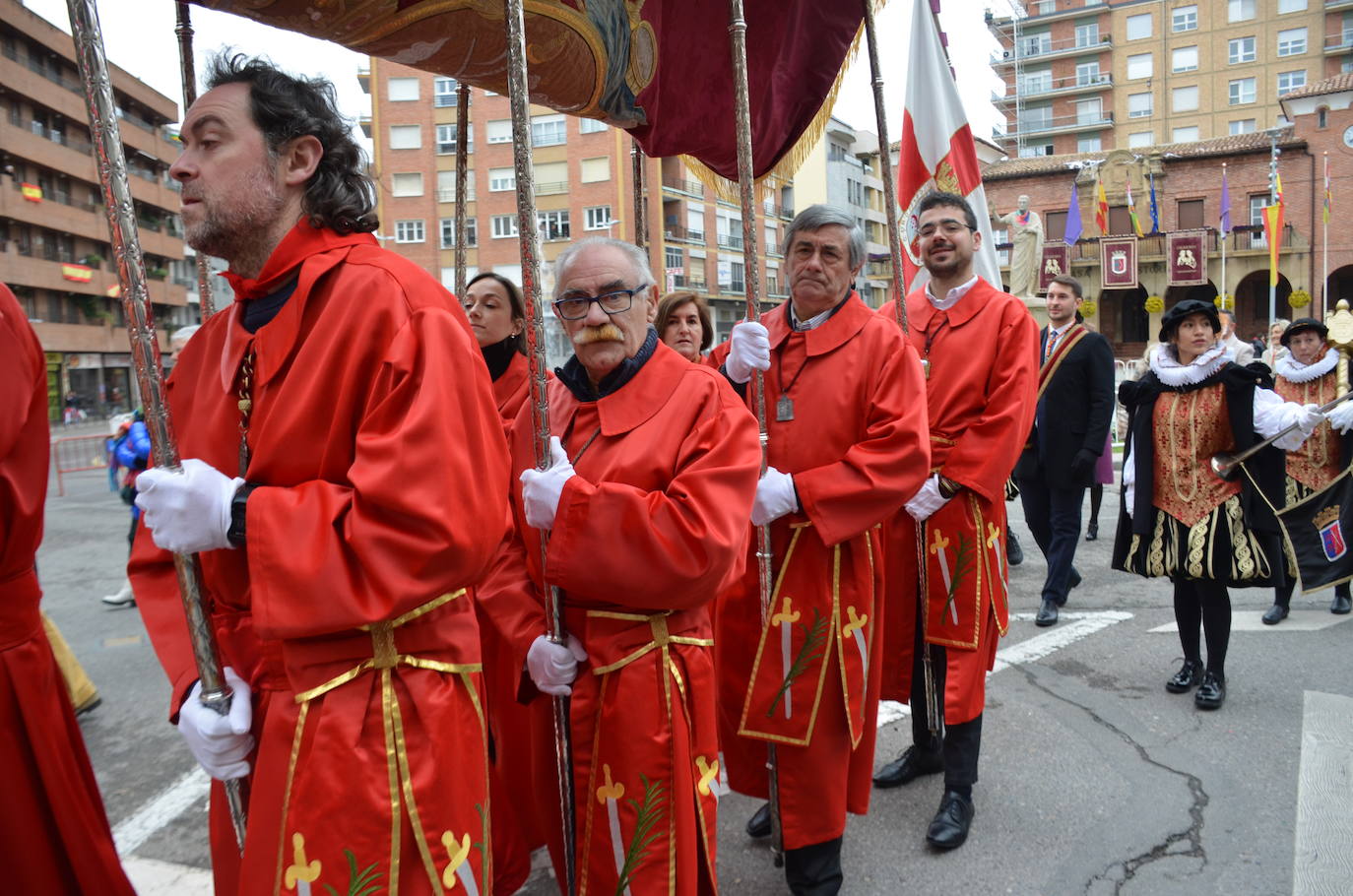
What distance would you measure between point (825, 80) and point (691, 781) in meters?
2.80

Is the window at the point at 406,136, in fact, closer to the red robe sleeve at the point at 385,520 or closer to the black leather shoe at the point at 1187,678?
the black leather shoe at the point at 1187,678

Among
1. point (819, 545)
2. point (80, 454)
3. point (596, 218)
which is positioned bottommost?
point (80, 454)

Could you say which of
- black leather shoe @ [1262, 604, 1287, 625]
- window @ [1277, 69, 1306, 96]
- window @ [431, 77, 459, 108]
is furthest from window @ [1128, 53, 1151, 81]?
black leather shoe @ [1262, 604, 1287, 625]

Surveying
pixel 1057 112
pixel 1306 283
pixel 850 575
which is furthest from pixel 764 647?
pixel 1057 112

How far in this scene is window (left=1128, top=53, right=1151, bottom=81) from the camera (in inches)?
2229

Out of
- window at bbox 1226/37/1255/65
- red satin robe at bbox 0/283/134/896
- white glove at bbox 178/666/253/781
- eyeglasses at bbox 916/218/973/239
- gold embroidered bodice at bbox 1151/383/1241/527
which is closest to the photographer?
white glove at bbox 178/666/253/781

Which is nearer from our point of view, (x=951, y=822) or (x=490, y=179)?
(x=951, y=822)

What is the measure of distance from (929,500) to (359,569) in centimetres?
238

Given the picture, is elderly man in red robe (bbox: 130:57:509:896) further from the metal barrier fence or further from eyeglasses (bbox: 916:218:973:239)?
the metal barrier fence

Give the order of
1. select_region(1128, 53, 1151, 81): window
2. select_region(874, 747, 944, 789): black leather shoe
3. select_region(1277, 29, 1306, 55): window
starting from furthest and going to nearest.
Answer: select_region(1128, 53, 1151, 81): window, select_region(1277, 29, 1306, 55): window, select_region(874, 747, 944, 789): black leather shoe

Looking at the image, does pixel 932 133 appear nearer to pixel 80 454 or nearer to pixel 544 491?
pixel 544 491

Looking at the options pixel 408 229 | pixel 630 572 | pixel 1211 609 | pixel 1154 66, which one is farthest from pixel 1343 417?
pixel 1154 66

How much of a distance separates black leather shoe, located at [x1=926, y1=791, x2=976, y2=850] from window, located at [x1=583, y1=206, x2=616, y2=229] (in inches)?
1340

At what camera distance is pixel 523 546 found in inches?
105
